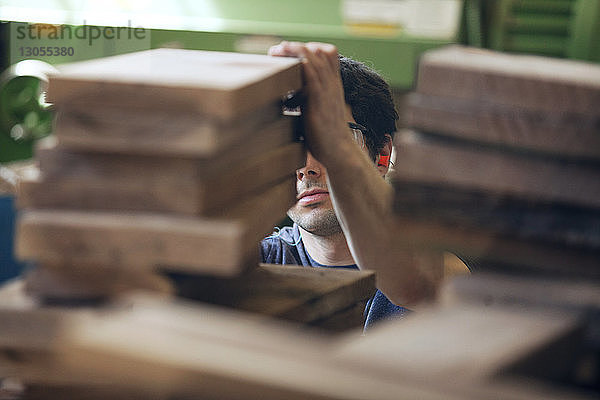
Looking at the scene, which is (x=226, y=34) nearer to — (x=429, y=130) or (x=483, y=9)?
(x=483, y=9)

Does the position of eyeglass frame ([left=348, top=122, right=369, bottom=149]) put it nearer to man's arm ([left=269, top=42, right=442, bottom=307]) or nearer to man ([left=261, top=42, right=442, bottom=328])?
man ([left=261, top=42, right=442, bottom=328])

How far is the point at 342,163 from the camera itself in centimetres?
144

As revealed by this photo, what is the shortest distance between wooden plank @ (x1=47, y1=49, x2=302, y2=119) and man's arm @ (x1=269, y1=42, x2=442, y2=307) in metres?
0.24

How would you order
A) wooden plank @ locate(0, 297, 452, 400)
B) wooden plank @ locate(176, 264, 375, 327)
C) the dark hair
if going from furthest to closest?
1. the dark hair
2. wooden plank @ locate(176, 264, 375, 327)
3. wooden plank @ locate(0, 297, 452, 400)

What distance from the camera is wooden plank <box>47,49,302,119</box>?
0.96 metres

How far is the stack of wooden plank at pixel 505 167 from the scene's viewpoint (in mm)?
937

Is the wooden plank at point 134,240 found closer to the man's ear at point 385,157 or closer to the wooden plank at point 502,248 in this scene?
the wooden plank at point 502,248

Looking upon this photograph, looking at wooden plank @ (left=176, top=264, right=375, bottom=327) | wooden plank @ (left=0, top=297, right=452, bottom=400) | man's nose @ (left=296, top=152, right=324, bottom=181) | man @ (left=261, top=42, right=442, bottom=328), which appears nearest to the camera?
wooden plank @ (left=0, top=297, right=452, bottom=400)

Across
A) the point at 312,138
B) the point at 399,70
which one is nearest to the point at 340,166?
the point at 312,138

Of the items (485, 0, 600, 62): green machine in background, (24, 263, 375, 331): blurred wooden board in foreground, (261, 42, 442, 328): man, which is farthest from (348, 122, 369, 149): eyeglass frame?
(485, 0, 600, 62): green machine in background

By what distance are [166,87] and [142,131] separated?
6cm

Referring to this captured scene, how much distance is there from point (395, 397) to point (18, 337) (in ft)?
1.61

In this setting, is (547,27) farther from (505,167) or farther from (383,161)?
(505,167)

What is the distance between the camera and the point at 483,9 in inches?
151
